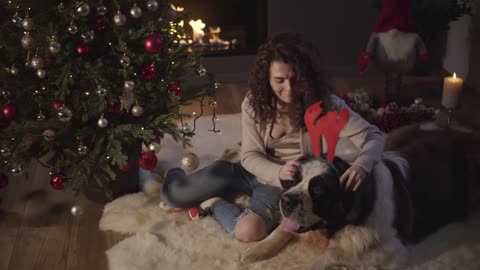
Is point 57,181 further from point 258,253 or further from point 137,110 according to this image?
point 258,253

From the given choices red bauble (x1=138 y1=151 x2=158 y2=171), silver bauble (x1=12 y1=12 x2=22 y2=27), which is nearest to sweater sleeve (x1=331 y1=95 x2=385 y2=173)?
red bauble (x1=138 y1=151 x2=158 y2=171)

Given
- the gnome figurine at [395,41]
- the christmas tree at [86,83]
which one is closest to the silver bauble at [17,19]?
the christmas tree at [86,83]

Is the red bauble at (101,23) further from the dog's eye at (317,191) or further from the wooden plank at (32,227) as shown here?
the dog's eye at (317,191)

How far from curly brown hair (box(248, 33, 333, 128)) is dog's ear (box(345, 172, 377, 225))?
29 centimetres

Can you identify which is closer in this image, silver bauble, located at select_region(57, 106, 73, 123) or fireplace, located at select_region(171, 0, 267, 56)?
silver bauble, located at select_region(57, 106, 73, 123)

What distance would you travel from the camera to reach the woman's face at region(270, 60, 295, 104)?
167 cm

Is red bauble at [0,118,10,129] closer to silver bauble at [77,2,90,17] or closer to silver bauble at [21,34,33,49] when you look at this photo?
silver bauble at [21,34,33,49]

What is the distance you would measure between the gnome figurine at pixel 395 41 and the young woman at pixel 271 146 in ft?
3.94

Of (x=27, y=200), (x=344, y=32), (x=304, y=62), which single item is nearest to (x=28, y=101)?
(x=27, y=200)

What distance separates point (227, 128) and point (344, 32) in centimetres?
124

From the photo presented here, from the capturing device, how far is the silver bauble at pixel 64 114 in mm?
1770

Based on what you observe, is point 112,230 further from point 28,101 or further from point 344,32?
point 344,32

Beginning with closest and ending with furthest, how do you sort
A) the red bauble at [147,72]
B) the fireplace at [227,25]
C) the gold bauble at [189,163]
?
1. the red bauble at [147,72]
2. the gold bauble at [189,163]
3. the fireplace at [227,25]

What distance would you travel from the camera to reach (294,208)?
1.53 m
